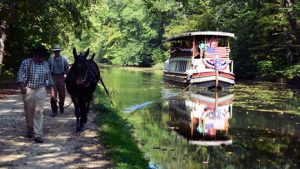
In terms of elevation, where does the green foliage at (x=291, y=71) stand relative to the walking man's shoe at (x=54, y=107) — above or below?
above

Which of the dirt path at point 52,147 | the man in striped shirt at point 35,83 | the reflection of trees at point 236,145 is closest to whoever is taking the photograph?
the dirt path at point 52,147

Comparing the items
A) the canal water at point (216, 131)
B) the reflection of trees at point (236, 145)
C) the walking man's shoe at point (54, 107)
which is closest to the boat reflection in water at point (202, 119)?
the canal water at point (216, 131)

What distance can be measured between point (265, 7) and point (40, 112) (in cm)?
3027

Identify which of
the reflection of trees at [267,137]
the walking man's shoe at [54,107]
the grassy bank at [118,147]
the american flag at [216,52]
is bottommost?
the reflection of trees at [267,137]

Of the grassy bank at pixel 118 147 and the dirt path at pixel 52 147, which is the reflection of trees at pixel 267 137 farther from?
the dirt path at pixel 52 147

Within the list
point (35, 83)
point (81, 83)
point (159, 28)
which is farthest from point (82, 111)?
point (159, 28)

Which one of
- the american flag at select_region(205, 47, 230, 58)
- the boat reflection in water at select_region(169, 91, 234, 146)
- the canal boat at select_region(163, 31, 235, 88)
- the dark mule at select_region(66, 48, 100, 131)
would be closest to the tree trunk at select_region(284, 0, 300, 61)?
the canal boat at select_region(163, 31, 235, 88)

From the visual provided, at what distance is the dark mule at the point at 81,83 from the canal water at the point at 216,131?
76.8 inches

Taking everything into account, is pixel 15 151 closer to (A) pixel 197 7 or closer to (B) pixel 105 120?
(B) pixel 105 120

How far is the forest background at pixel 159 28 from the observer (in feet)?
74.9

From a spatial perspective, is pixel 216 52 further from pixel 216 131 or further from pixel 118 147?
pixel 118 147

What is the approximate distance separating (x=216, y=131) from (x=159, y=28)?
57525mm

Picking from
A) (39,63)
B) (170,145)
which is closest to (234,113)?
(170,145)

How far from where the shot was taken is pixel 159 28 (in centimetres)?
7131
